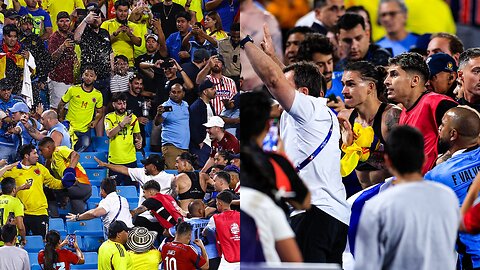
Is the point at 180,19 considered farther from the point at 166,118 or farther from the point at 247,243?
the point at 247,243

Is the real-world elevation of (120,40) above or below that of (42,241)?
above

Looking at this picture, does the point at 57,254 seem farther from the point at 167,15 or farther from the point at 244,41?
the point at 244,41

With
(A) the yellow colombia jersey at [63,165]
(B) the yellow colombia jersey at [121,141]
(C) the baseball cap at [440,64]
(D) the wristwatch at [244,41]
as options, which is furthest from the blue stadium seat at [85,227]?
(C) the baseball cap at [440,64]

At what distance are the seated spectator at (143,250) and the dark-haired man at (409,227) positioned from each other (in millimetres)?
1565

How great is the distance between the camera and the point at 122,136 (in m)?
5.00

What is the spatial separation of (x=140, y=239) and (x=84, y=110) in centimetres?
74

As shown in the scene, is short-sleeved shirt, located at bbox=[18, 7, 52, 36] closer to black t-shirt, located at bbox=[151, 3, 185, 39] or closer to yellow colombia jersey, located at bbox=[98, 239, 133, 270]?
black t-shirt, located at bbox=[151, 3, 185, 39]

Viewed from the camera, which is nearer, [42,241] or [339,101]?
[42,241]

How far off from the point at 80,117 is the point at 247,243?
5.57 ft

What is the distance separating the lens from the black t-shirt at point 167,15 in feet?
16.1

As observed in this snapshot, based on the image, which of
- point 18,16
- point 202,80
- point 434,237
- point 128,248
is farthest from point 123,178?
point 434,237

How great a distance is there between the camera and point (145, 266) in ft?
16.0

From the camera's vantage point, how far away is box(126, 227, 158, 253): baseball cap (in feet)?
16.1

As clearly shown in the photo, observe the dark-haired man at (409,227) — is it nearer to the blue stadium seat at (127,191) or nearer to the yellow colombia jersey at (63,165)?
the blue stadium seat at (127,191)
